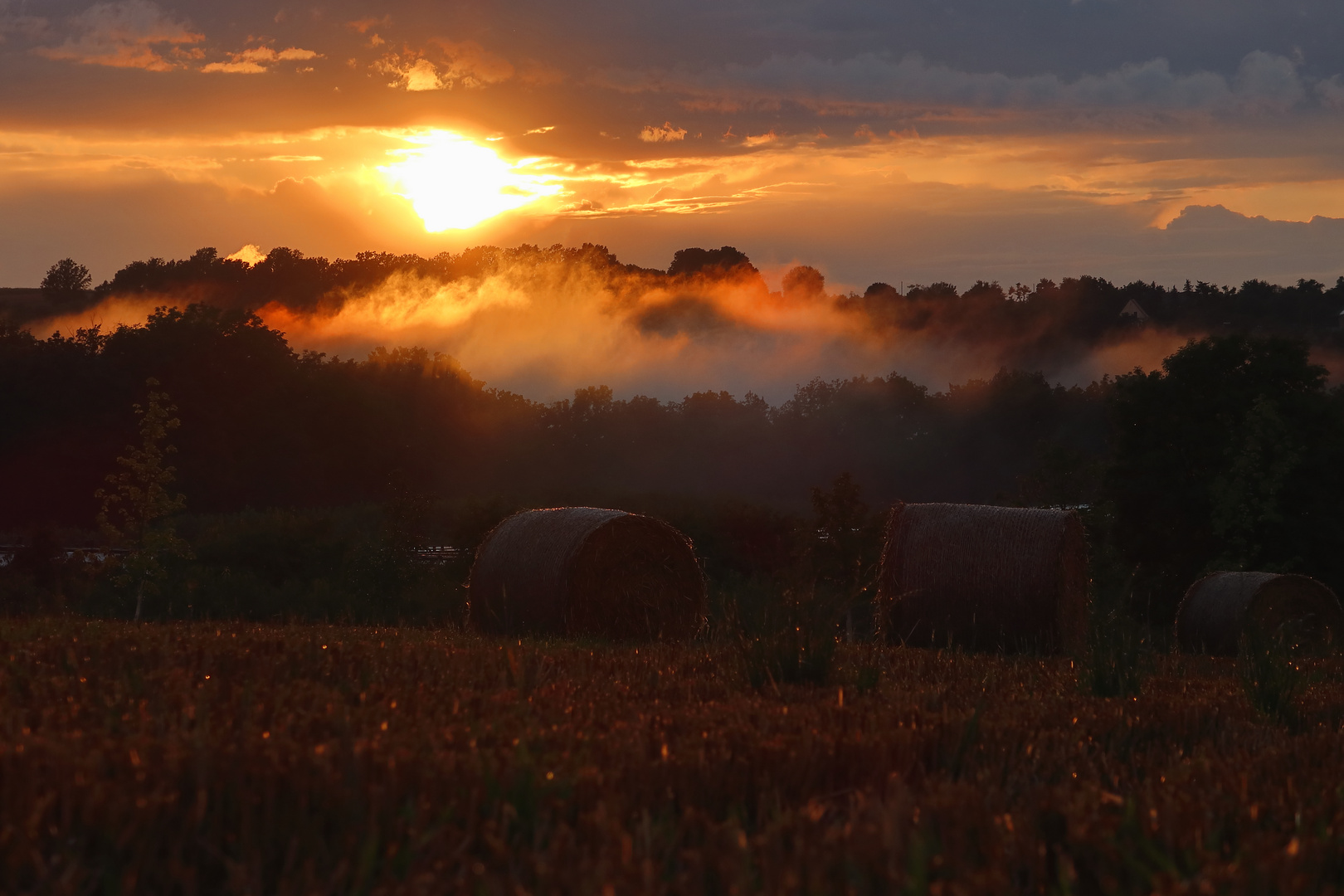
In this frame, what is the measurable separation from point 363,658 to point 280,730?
8.81ft

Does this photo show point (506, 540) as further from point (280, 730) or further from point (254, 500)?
point (254, 500)

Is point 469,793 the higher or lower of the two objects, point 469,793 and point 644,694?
the higher

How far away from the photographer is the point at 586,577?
1538cm

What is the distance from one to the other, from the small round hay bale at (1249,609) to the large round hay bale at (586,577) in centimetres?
1019

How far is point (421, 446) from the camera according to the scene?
235ft

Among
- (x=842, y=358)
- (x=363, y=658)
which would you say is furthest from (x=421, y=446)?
(x=363, y=658)

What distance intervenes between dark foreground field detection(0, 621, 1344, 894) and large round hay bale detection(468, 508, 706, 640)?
913 cm

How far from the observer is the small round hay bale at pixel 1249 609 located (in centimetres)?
2169

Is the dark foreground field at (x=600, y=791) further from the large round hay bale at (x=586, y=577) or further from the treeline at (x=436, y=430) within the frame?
the treeline at (x=436, y=430)

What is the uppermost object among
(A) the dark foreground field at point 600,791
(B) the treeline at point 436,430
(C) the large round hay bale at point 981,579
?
(A) the dark foreground field at point 600,791

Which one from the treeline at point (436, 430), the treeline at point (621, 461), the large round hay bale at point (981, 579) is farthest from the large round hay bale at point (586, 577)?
the treeline at point (436, 430)

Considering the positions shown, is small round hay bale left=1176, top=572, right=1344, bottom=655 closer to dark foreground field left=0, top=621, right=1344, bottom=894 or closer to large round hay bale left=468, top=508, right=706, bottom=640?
large round hay bale left=468, top=508, right=706, bottom=640

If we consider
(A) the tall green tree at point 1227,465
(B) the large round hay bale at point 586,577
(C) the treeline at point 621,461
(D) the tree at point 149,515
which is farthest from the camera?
(A) the tall green tree at point 1227,465

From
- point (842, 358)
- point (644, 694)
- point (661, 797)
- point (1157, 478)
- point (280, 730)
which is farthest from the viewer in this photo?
point (842, 358)
